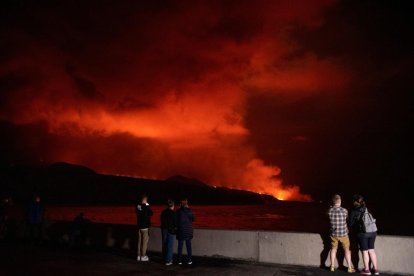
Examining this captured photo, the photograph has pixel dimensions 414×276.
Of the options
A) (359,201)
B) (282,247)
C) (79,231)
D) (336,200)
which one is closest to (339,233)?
(336,200)

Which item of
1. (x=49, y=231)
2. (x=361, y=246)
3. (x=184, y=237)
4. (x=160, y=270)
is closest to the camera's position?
(x=361, y=246)

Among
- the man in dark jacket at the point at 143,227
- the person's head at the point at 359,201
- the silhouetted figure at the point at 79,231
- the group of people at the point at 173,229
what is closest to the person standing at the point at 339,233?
the person's head at the point at 359,201

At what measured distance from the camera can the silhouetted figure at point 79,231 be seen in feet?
46.3

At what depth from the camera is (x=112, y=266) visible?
35.3 ft

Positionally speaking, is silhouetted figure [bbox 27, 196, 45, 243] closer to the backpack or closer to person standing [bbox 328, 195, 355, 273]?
person standing [bbox 328, 195, 355, 273]

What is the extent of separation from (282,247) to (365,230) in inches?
98.3

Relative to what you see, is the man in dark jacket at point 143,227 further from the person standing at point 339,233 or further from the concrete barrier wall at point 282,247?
the person standing at point 339,233

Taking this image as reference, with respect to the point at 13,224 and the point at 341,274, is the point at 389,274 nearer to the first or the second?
the point at 341,274

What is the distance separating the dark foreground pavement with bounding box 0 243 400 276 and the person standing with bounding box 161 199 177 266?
12.8 inches

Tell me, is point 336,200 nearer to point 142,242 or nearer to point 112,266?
point 142,242

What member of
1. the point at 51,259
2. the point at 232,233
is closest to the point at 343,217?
the point at 232,233

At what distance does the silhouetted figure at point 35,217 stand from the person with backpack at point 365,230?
1153cm

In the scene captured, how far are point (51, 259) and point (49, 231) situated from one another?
4.55 metres

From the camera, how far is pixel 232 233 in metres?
12.0
